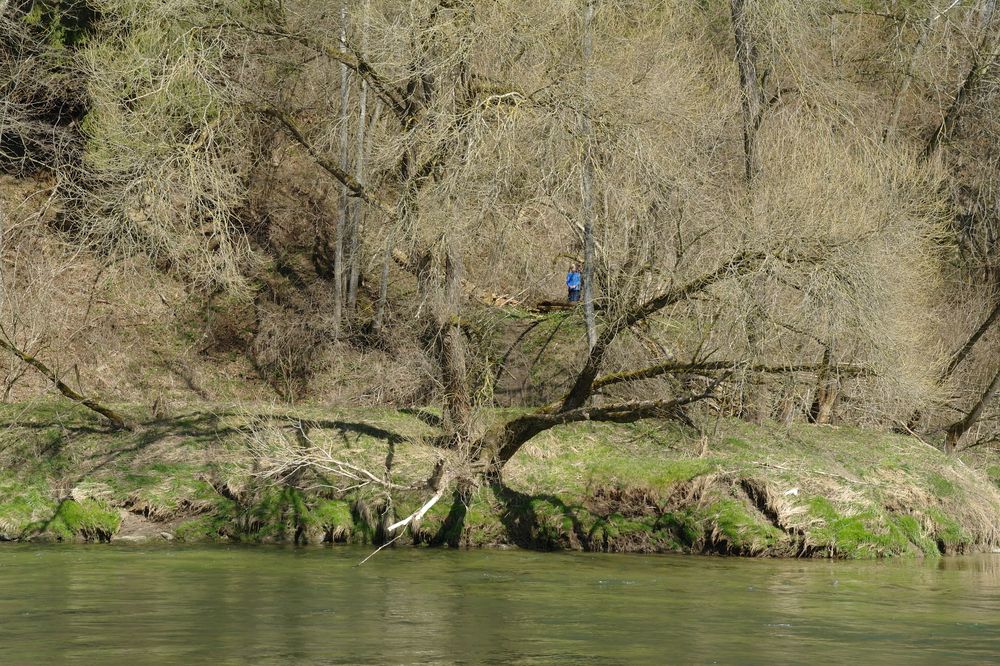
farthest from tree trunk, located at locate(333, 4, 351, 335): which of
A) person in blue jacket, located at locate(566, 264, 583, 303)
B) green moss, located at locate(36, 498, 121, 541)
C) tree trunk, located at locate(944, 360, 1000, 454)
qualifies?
tree trunk, located at locate(944, 360, 1000, 454)

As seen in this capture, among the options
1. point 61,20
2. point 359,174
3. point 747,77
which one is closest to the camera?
point 359,174

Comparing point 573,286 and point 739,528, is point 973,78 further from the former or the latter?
point 739,528

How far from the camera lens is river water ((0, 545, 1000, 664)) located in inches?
407

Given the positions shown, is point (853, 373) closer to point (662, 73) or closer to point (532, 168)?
point (532, 168)

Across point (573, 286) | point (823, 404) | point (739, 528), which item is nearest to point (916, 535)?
point (739, 528)

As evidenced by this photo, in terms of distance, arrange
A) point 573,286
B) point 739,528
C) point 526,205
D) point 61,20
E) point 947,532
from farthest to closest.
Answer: point 573,286 < point 61,20 < point 947,532 < point 739,528 < point 526,205

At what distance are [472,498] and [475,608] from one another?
16.5 feet

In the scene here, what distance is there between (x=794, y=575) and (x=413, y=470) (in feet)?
18.3

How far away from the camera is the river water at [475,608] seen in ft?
33.9

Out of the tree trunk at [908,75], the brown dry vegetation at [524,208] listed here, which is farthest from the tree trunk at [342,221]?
the tree trunk at [908,75]

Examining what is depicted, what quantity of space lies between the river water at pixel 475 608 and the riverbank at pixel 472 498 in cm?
67

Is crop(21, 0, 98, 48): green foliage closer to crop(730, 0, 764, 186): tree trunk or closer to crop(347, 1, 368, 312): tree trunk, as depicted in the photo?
crop(347, 1, 368, 312): tree trunk

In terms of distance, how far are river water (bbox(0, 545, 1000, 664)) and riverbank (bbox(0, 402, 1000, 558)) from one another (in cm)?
67

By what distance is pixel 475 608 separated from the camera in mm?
12703
